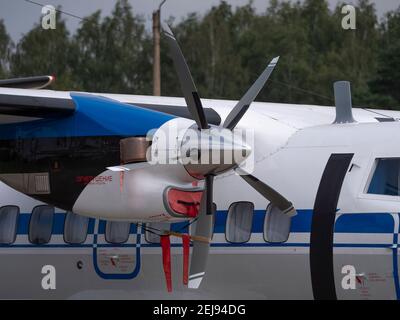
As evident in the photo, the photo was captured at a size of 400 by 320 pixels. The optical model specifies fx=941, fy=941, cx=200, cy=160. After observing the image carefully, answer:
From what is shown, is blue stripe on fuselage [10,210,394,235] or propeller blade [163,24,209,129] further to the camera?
propeller blade [163,24,209,129]

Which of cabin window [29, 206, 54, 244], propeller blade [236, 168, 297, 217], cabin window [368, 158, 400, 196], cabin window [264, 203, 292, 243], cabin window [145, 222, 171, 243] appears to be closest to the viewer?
cabin window [368, 158, 400, 196]

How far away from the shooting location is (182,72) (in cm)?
1009

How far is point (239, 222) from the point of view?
10.4 m

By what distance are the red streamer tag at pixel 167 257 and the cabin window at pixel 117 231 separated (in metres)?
0.72

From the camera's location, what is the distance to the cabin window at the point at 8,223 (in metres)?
11.6

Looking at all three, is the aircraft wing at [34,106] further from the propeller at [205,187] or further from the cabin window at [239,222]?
the cabin window at [239,222]

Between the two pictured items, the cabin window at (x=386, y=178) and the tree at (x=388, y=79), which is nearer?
the cabin window at (x=386, y=178)

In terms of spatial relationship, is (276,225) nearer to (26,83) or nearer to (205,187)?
(205,187)

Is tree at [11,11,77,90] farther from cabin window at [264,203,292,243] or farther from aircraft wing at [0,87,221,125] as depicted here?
cabin window at [264,203,292,243]

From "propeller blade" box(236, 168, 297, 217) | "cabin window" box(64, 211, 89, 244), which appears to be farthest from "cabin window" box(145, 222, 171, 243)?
"propeller blade" box(236, 168, 297, 217)

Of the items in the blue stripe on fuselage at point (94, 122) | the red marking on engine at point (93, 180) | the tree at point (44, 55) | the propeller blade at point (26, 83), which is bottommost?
the red marking on engine at point (93, 180)

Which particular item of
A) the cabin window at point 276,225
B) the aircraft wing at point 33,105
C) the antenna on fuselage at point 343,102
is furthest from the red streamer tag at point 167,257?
the antenna on fuselage at point 343,102

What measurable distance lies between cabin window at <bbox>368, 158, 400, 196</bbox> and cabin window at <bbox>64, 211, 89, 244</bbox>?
11.6 feet

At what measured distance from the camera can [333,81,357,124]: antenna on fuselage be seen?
10586 millimetres
